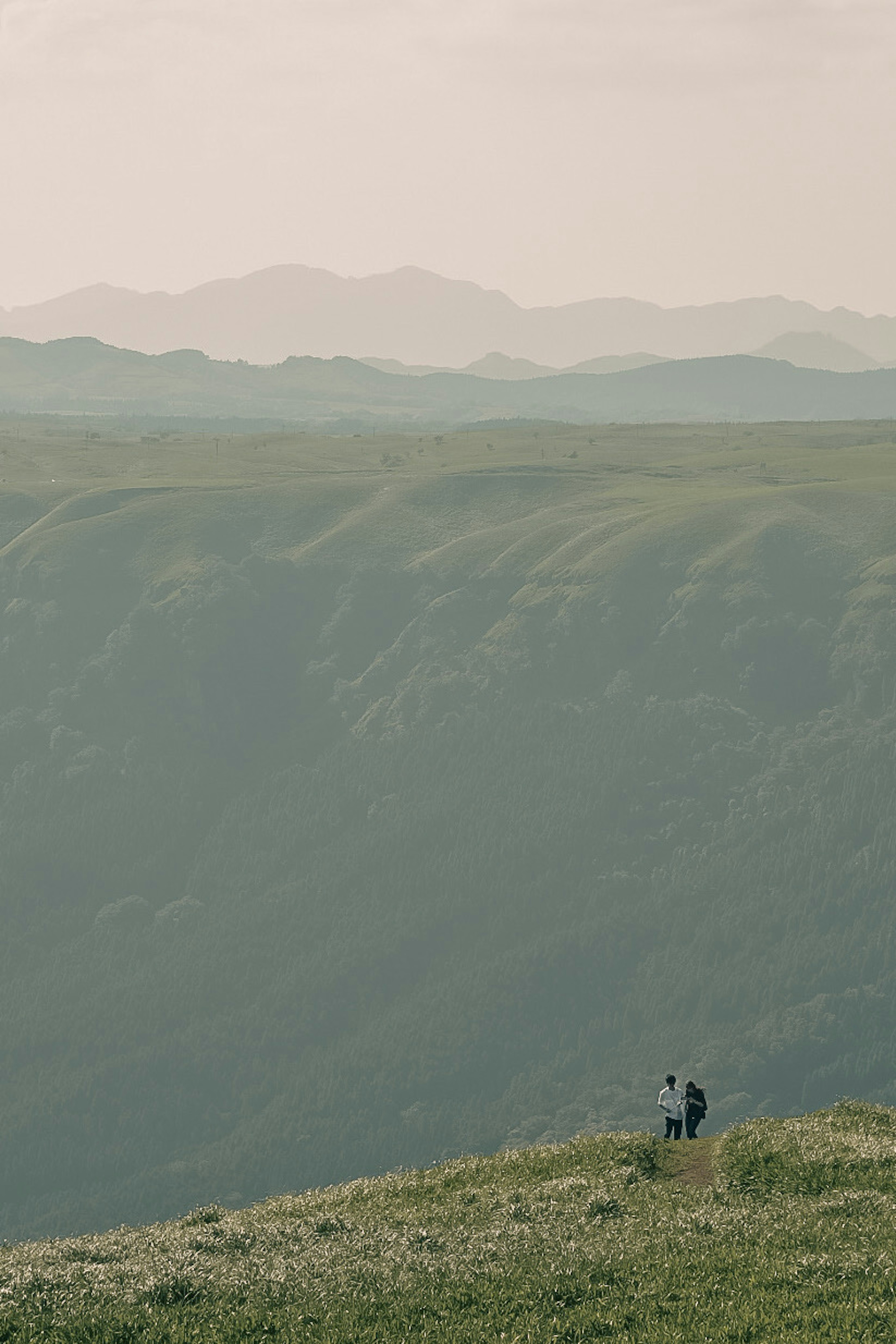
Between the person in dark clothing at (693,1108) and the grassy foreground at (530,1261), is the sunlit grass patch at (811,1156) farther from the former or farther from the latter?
the person in dark clothing at (693,1108)

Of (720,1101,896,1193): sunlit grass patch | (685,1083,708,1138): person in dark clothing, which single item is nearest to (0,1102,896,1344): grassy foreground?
(720,1101,896,1193): sunlit grass patch

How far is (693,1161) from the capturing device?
42000 mm

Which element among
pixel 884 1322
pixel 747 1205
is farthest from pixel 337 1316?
pixel 747 1205

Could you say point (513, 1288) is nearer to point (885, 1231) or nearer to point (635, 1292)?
point (635, 1292)

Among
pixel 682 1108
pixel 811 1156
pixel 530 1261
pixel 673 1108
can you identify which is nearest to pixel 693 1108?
pixel 682 1108

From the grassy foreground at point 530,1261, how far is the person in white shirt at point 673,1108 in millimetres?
5293

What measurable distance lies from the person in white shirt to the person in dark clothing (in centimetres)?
19

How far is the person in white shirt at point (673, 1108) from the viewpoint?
47438 mm

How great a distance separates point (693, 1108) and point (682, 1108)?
442 mm

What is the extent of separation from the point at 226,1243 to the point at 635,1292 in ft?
37.0

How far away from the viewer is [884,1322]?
25172 mm

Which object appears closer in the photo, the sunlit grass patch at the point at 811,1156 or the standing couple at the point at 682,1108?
the sunlit grass patch at the point at 811,1156

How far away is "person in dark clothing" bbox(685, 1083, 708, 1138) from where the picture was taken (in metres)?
47.4

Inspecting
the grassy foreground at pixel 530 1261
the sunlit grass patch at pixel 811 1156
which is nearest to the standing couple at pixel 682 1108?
the sunlit grass patch at pixel 811 1156
